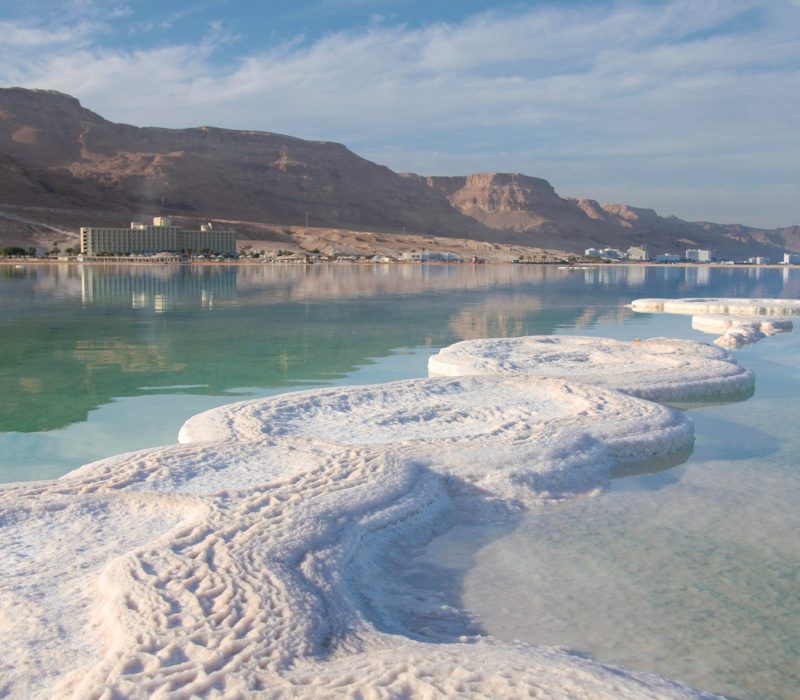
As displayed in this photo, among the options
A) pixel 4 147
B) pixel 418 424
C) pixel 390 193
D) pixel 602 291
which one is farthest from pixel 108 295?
pixel 390 193

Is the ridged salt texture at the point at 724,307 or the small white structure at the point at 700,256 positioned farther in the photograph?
the small white structure at the point at 700,256

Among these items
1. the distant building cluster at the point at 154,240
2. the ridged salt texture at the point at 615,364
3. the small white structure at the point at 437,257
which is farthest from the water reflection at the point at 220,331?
the small white structure at the point at 437,257

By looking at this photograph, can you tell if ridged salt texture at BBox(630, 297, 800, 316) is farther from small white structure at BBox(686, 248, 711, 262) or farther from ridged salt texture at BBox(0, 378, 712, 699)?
small white structure at BBox(686, 248, 711, 262)

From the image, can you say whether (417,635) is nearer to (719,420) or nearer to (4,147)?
(719,420)

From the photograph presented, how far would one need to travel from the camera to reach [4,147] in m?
142

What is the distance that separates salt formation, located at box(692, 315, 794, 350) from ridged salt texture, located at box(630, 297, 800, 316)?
322 centimetres

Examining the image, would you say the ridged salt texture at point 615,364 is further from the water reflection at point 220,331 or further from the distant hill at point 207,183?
the distant hill at point 207,183

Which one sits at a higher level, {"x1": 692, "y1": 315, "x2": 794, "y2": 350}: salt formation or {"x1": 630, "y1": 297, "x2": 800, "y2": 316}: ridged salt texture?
{"x1": 630, "y1": 297, "x2": 800, "y2": 316}: ridged salt texture

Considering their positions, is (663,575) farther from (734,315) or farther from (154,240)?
(154,240)

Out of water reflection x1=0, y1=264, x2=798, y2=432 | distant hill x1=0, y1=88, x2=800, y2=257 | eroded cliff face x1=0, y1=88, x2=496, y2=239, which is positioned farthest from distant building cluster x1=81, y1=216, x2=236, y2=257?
water reflection x1=0, y1=264, x2=798, y2=432

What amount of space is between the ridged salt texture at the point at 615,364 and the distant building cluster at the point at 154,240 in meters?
81.2

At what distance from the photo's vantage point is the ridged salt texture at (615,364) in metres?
11.2

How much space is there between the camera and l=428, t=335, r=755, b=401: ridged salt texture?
11172 millimetres

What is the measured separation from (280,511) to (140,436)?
3851 mm
